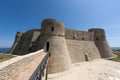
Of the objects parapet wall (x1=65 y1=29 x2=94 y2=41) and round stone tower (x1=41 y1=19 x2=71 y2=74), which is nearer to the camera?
round stone tower (x1=41 y1=19 x2=71 y2=74)

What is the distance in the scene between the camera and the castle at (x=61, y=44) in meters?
13.7

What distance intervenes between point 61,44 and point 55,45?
4.80 ft

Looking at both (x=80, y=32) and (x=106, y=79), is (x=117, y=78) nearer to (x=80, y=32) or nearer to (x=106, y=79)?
(x=106, y=79)

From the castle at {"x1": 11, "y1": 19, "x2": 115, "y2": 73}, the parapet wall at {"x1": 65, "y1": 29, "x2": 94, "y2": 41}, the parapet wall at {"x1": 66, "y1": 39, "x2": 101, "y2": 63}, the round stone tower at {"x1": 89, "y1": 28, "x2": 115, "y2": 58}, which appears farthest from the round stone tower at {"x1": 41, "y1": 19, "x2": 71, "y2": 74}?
the round stone tower at {"x1": 89, "y1": 28, "x2": 115, "y2": 58}

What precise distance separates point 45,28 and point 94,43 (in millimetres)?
18014

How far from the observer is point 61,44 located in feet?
49.4

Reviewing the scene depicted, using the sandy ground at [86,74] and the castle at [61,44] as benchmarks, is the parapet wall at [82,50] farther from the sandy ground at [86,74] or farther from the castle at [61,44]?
the sandy ground at [86,74]

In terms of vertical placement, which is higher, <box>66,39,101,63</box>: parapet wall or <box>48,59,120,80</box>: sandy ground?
<box>66,39,101,63</box>: parapet wall

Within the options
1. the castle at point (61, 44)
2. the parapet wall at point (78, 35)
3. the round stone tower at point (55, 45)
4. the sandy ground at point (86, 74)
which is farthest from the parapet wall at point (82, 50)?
the sandy ground at point (86, 74)

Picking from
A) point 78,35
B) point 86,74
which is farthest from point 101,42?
point 86,74

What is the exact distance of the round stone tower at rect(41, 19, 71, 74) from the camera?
1264 centimetres

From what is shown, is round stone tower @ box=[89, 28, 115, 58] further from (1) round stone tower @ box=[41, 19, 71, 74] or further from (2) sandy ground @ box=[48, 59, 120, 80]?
(1) round stone tower @ box=[41, 19, 71, 74]

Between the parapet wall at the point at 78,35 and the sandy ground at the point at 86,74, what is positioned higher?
the parapet wall at the point at 78,35

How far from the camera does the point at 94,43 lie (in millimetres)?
25234
